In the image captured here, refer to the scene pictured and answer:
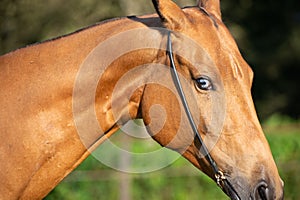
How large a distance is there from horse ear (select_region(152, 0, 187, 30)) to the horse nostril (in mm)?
807

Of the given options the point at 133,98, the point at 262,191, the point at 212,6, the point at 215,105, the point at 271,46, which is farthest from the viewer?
the point at 271,46

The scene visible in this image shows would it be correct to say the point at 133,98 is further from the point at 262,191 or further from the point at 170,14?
the point at 262,191

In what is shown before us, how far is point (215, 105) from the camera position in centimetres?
335

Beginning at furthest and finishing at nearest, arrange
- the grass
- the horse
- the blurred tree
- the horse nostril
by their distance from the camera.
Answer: the blurred tree
the grass
the horse
the horse nostril

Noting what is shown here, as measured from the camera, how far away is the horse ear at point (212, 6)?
3.69 meters

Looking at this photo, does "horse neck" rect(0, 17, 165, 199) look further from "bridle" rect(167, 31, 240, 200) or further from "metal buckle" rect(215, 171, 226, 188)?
"metal buckle" rect(215, 171, 226, 188)

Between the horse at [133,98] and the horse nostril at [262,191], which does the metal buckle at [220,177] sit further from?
the horse nostril at [262,191]

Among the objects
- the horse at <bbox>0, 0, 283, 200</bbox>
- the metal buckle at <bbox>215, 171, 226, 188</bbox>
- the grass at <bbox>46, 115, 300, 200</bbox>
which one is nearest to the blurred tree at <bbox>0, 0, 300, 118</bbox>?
the grass at <bbox>46, 115, 300, 200</bbox>

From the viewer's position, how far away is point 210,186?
8.95 m

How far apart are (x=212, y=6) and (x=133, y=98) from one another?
2.13 feet

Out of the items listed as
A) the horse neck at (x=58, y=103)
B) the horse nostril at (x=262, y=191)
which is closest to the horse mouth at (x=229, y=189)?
the horse nostril at (x=262, y=191)

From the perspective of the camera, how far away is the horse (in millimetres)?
3344

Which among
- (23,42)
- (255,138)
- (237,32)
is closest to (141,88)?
(255,138)

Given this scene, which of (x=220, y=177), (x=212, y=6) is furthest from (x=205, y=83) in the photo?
(x=212, y=6)
